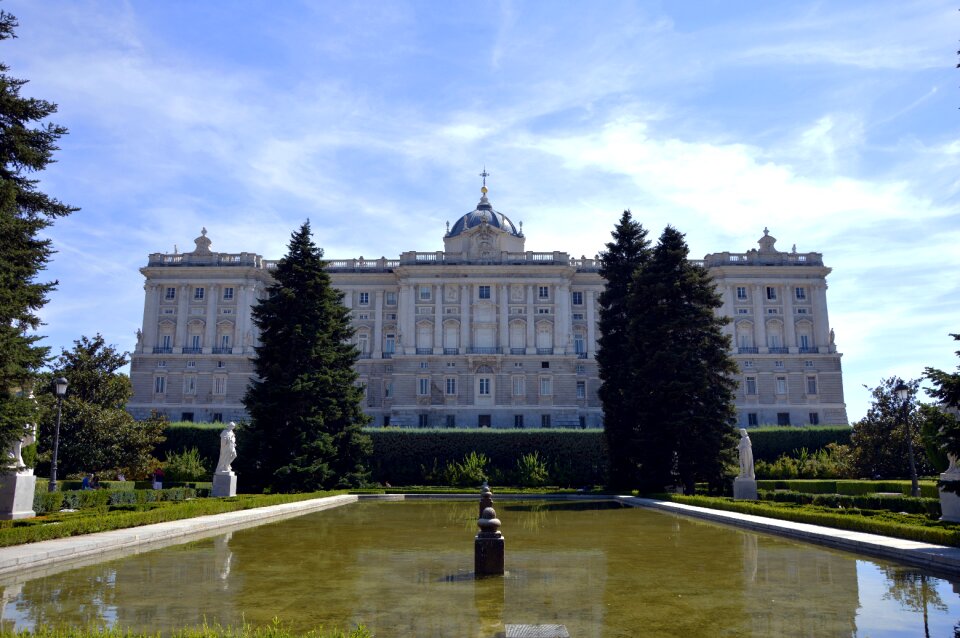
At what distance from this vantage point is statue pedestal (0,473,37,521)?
17453mm

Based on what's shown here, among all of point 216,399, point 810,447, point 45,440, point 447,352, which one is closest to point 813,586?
point 45,440

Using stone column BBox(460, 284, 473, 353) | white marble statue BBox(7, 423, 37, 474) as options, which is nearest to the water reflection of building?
white marble statue BBox(7, 423, 37, 474)

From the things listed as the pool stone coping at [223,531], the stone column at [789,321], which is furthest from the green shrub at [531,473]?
the stone column at [789,321]

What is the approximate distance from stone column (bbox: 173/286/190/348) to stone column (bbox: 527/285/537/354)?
1353 inches

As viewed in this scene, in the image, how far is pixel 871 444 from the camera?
111 feet

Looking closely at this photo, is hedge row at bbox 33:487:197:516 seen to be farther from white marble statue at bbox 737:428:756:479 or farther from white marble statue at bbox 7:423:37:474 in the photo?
white marble statue at bbox 737:428:756:479

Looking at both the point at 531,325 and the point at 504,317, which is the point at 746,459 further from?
the point at 504,317

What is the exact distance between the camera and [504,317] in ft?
227

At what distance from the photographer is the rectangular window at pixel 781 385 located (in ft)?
227

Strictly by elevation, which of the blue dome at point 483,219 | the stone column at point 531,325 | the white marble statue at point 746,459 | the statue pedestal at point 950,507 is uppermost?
the blue dome at point 483,219

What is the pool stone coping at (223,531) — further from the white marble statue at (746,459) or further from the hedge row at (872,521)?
the white marble statue at (746,459)

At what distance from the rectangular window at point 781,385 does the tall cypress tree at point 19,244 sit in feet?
216

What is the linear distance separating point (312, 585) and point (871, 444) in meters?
32.5

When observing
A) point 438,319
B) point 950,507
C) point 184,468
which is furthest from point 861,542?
point 438,319
